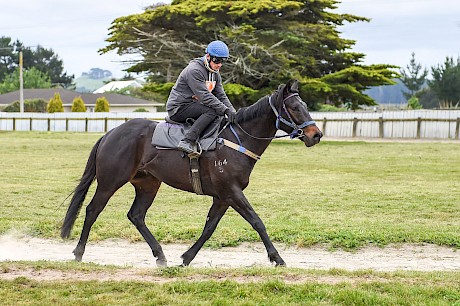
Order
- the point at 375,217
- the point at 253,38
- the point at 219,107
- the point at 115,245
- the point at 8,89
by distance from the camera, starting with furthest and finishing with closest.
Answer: the point at 8,89, the point at 253,38, the point at 375,217, the point at 115,245, the point at 219,107

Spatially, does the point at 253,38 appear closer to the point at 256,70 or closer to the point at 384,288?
the point at 256,70

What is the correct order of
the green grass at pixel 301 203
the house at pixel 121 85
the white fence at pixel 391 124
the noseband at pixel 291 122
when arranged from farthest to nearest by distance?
the house at pixel 121 85 < the white fence at pixel 391 124 < the green grass at pixel 301 203 < the noseband at pixel 291 122

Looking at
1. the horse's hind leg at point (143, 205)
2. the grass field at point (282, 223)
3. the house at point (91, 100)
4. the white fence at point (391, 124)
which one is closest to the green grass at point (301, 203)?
the grass field at point (282, 223)

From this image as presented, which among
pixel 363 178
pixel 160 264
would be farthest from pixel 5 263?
pixel 363 178

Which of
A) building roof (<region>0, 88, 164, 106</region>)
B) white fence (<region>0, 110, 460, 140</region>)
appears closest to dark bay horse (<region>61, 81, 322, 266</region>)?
white fence (<region>0, 110, 460, 140</region>)

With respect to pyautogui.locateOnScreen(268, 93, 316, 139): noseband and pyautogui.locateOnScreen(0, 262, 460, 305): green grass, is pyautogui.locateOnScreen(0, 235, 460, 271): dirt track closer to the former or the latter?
pyautogui.locateOnScreen(268, 93, 316, 139): noseband

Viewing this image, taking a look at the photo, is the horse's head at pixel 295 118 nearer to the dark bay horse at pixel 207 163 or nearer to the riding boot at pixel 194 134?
the dark bay horse at pixel 207 163

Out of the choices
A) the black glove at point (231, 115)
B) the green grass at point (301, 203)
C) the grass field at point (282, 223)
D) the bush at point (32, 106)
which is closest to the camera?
the grass field at point (282, 223)

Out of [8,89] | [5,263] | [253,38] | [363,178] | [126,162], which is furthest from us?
[8,89]

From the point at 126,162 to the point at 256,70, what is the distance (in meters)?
33.8

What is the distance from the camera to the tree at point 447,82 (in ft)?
249

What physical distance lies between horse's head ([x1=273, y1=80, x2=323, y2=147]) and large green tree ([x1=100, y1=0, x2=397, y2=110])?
32711mm

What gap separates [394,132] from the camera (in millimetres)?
44219

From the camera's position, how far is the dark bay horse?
9.77m
